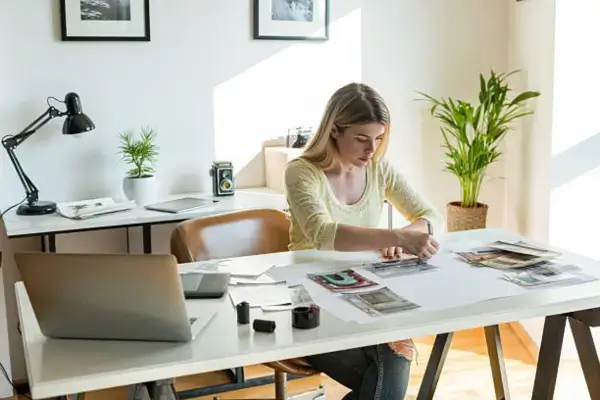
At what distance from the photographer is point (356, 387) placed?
73.0 inches

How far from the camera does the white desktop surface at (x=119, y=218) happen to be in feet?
8.55

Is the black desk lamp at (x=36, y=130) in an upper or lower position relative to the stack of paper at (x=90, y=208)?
upper

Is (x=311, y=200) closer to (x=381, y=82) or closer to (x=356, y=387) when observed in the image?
(x=356, y=387)

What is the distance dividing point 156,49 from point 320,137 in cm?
116

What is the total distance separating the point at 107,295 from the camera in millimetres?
1352

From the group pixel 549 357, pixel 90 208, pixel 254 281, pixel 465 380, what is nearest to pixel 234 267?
pixel 254 281

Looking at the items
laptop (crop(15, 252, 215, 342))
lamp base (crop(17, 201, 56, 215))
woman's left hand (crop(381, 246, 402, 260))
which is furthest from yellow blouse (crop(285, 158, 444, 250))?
lamp base (crop(17, 201, 56, 215))

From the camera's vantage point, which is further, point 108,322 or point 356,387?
point 356,387

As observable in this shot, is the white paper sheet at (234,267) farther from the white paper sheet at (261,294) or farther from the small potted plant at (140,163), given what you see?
the small potted plant at (140,163)

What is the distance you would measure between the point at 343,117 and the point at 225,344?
3.29 ft

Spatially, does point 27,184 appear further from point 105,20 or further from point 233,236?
point 233,236

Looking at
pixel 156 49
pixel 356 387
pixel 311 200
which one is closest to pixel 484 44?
pixel 156 49

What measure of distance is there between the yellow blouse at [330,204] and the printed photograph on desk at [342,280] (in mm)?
232

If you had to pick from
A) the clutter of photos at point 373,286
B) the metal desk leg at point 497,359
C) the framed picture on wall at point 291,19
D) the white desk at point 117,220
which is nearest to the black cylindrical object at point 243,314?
the clutter of photos at point 373,286
